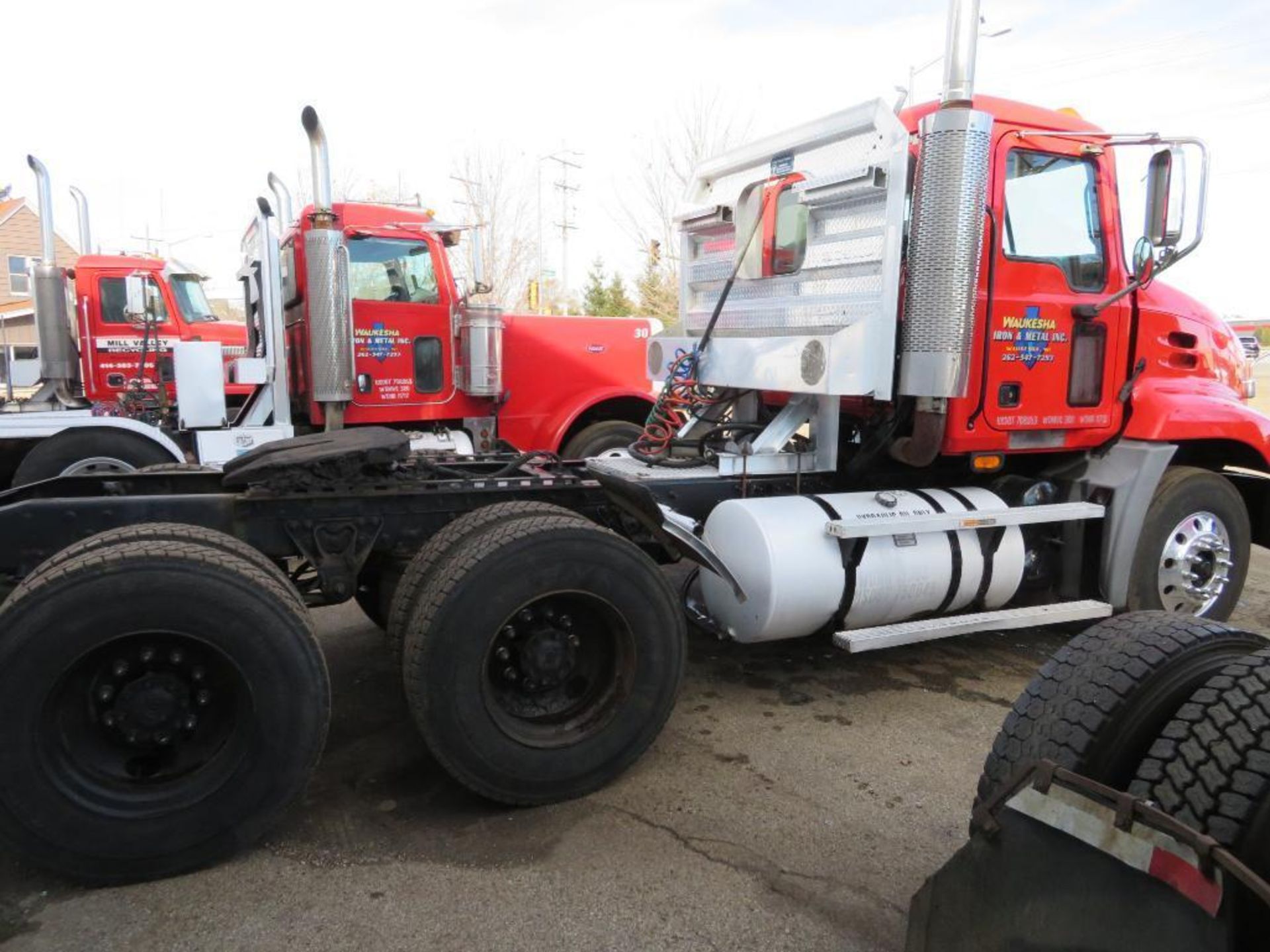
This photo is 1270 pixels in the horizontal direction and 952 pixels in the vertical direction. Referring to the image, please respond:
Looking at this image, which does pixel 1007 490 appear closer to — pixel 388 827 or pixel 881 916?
pixel 881 916

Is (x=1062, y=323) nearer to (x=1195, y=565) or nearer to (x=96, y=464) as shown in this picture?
(x=1195, y=565)

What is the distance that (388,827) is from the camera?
10.4ft

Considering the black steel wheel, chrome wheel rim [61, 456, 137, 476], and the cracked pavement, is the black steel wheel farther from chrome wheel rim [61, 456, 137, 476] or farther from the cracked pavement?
chrome wheel rim [61, 456, 137, 476]

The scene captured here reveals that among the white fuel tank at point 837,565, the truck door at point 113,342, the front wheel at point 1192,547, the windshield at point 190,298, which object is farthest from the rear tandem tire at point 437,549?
the windshield at point 190,298

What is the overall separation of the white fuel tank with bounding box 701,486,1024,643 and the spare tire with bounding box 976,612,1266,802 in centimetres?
171

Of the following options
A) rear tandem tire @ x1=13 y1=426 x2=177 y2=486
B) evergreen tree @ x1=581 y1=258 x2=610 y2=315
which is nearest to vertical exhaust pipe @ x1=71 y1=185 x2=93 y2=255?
rear tandem tire @ x1=13 y1=426 x2=177 y2=486

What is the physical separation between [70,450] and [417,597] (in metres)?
5.67

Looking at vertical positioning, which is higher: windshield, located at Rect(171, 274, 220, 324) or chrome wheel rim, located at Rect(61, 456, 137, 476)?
windshield, located at Rect(171, 274, 220, 324)

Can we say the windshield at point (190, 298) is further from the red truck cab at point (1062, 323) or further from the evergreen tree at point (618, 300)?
the evergreen tree at point (618, 300)

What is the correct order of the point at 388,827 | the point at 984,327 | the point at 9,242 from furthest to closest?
the point at 9,242 < the point at 984,327 < the point at 388,827

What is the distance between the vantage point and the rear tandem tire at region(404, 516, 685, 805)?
312cm

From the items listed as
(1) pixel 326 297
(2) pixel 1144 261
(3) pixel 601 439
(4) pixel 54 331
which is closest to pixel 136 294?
(4) pixel 54 331

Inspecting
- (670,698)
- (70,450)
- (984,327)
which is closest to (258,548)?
(670,698)

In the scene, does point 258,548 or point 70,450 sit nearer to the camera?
point 258,548
